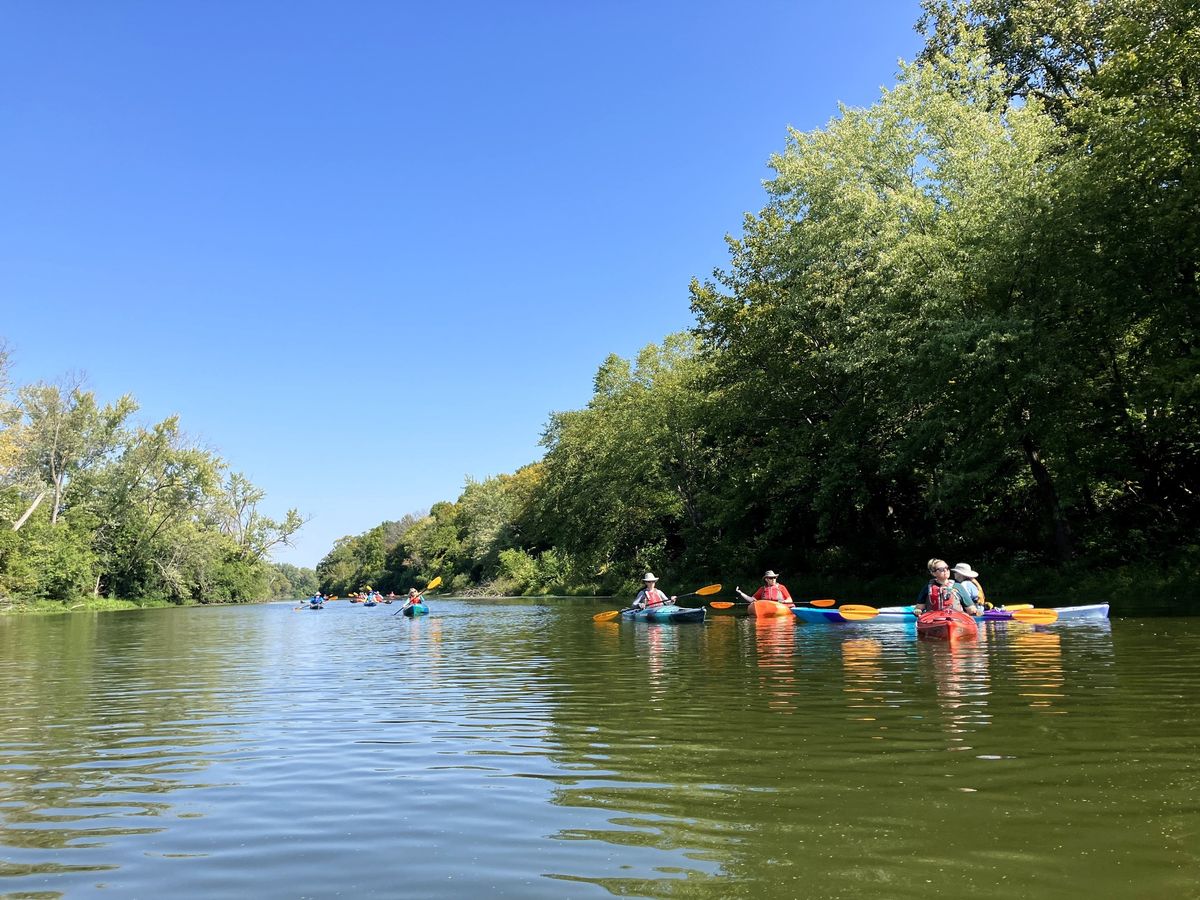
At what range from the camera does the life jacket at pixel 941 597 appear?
1398 centimetres

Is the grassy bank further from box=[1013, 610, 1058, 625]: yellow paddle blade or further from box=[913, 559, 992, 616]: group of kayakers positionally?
box=[1013, 610, 1058, 625]: yellow paddle blade

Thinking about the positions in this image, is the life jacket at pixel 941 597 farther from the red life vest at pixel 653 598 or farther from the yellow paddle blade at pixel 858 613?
the red life vest at pixel 653 598

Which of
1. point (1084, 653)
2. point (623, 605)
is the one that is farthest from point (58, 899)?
point (623, 605)

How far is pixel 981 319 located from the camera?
20812 mm

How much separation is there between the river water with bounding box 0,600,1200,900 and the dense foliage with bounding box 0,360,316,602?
41.8m

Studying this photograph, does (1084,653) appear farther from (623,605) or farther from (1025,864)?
(623,605)

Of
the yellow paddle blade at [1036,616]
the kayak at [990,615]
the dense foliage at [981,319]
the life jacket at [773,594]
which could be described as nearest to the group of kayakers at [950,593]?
the kayak at [990,615]

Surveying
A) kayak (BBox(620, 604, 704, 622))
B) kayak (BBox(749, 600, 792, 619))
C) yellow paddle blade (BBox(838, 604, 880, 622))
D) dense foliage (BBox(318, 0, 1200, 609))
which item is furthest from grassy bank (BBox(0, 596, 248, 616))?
yellow paddle blade (BBox(838, 604, 880, 622))

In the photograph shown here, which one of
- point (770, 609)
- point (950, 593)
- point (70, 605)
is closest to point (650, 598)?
point (770, 609)

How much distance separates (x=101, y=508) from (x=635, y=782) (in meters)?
64.3

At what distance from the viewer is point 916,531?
30.0m

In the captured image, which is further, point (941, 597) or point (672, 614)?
point (672, 614)

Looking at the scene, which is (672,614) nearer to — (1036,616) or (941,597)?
(941,597)

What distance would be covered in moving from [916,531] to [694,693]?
23086 millimetres
